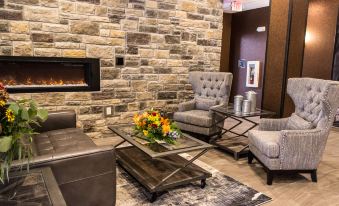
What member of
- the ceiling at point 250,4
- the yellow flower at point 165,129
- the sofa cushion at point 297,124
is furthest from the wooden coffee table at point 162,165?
the ceiling at point 250,4

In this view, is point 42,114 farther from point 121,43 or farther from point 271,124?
point 121,43

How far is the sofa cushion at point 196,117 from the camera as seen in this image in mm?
3826

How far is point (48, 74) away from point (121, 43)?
114cm

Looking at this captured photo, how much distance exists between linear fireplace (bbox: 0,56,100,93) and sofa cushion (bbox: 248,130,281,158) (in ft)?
7.77

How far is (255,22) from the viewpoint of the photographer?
6758mm

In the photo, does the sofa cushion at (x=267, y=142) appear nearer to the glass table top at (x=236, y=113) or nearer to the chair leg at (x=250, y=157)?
the chair leg at (x=250, y=157)

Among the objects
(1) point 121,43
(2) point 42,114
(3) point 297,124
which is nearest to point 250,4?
(1) point 121,43

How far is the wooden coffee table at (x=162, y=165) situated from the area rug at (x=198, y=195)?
96 mm

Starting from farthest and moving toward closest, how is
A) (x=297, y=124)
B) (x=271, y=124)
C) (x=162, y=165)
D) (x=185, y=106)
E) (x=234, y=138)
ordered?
(x=185, y=106)
(x=234, y=138)
(x=271, y=124)
(x=297, y=124)
(x=162, y=165)

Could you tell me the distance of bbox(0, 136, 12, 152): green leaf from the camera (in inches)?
41.1

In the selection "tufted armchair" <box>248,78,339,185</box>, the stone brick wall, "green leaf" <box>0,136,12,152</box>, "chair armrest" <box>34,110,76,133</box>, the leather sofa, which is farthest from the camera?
the stone brick wall

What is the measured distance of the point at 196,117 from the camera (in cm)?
392

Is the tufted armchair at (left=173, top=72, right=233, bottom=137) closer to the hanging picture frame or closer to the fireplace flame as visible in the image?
the fireplace flame

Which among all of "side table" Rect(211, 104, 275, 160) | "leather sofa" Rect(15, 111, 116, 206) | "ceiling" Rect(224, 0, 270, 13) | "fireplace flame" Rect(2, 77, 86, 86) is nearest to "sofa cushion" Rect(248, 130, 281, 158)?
"side table" Rect(211, 104, 275, 160)
